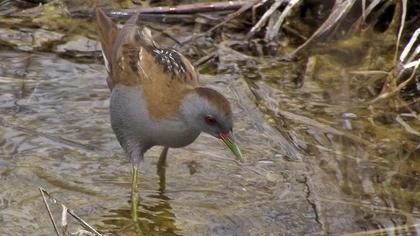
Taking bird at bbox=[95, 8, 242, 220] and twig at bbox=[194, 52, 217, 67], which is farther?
twig at bbox=[194, 52, 217, 67]

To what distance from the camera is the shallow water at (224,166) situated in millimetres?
5180

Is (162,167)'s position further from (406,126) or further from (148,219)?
(406,126)

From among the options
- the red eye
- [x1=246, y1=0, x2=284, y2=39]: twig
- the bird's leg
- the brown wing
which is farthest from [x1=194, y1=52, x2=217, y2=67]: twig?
the red eye

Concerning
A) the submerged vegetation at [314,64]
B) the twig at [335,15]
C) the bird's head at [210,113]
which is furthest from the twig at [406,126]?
the bird's head at [210,113]

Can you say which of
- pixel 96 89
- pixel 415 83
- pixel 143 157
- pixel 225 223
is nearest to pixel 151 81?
pixel 143 157

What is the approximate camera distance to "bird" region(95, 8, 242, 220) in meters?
5.20

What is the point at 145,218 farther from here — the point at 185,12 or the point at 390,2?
the point at 390,2

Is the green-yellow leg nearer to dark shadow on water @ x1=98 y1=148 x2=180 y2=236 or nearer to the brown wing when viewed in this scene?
dark shadow on water @ x1=98 y1=148 x2=180 y2=236

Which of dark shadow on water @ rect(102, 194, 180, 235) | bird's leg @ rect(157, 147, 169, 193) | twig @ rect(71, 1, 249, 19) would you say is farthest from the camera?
twig @ rect(71, 1, 249, 19)

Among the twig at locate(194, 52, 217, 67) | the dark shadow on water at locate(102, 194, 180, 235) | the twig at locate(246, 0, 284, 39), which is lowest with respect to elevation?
the dark shadow on water at locate(102, 194, 180, 235)

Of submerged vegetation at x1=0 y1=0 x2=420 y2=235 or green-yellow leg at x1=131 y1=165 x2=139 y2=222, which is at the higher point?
submerged vegetation at x1=0 y1=0 x2=420 y2=235

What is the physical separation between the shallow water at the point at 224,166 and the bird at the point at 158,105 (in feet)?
0.80

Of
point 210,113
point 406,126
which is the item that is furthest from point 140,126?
point 406,126

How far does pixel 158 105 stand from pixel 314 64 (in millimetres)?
2066
